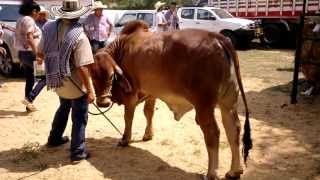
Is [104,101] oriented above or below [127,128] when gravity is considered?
above

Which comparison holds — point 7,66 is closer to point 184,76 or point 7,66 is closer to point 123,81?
point 123,81

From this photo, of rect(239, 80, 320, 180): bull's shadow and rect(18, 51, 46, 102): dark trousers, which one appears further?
rect(18, 51, 46, 102): dark trousers

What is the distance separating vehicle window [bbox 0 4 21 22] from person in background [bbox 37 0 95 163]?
631 cm

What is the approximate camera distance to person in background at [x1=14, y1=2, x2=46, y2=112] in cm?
745

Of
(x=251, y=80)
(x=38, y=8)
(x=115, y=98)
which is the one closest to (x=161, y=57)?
(x=115, y=98)

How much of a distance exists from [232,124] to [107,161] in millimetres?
1583

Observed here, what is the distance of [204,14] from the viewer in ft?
60.7

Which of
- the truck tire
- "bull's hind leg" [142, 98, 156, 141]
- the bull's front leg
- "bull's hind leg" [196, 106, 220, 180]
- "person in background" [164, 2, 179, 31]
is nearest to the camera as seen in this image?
"bull's hind leg" [196, 106, 220, 180]

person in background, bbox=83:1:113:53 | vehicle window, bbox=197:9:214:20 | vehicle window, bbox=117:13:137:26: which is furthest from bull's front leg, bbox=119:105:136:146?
vehicle window, bbox=197:9:214:20

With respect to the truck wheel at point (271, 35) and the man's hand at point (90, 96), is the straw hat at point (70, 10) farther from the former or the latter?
the truck wheel at point (271, 35)

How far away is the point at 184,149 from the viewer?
5.85 m

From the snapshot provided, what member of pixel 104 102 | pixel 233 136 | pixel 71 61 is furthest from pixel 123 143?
pixel 233 136

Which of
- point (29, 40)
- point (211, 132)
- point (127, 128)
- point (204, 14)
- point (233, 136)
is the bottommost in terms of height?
point (127, 128)

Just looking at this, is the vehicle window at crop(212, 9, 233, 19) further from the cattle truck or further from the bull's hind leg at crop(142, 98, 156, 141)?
the bull's hind leg at crop(142, 98, 156, 141)
